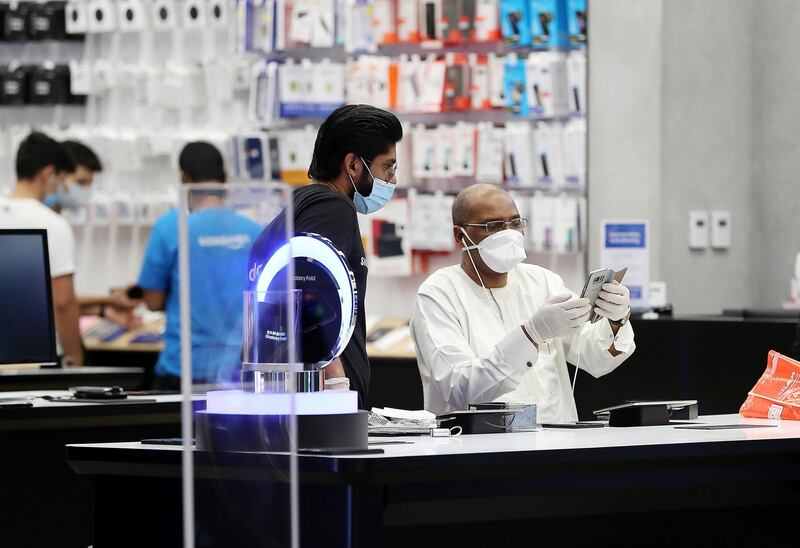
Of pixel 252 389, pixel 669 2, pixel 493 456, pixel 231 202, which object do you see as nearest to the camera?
pixel 231 202

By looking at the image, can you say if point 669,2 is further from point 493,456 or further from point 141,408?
point 493,456

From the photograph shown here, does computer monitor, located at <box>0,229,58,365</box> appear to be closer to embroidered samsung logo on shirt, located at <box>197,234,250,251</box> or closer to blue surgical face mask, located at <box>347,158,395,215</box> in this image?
blue surgical face mask, located at <box>347,158,395,215</box>

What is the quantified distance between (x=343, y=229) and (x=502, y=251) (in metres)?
0.77

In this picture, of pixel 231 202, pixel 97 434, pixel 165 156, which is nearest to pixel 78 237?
pixel 165 156

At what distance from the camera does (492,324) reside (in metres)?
4.23

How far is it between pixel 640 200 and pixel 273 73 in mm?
2314

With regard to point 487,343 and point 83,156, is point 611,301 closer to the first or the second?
point 487,343

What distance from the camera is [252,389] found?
234 centimetres

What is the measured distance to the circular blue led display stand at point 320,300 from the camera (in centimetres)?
246

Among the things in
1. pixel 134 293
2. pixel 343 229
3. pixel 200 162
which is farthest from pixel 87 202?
pixel 343 229

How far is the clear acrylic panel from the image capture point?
2027 millimetres

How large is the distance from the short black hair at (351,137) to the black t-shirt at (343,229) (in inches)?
5.5

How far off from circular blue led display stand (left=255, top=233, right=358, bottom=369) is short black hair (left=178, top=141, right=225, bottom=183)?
120 inches

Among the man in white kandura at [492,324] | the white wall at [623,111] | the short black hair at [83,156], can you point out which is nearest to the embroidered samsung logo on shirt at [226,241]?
the man in white kandura at [492,324]
